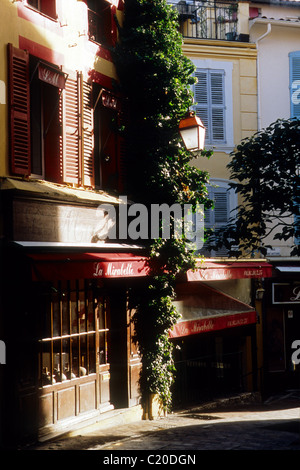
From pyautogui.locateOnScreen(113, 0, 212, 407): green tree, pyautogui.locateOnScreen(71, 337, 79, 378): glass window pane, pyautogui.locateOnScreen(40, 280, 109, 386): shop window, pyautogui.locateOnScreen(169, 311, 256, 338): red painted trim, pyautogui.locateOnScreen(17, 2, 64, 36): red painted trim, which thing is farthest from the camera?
pyautogui.locateOnScreen(169, 311, 256, 338): red painted trim

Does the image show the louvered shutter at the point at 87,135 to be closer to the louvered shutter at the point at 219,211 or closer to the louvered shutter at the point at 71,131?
the louvered shutter at the point at 71,131

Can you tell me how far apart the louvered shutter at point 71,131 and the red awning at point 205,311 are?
3.66m

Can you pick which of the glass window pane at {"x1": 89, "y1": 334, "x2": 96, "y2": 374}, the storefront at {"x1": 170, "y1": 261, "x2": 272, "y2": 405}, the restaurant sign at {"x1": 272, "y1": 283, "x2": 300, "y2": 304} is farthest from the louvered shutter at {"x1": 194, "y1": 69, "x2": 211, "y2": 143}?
the glass window pane at {"x1": 89, "y1": 334, "x2": 96, "y2": 374}

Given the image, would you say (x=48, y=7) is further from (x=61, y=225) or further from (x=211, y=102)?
(x=211, y=102)

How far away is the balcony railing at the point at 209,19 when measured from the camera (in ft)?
63.9

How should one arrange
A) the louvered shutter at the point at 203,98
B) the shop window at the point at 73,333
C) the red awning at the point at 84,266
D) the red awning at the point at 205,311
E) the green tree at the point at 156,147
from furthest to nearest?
the louvered shutter at the point at 203,98
the red awning at the point at 205,311
the green tree at the point at 156,147
the shop window at the point at 73,333
the red awning at the point at 84,266

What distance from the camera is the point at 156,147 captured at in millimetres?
13469

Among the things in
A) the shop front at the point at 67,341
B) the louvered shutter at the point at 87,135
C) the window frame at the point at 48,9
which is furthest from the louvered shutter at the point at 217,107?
the window frame at the point at 48,9

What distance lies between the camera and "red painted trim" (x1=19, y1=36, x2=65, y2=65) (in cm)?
1046

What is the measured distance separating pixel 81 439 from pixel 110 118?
19.6 feet

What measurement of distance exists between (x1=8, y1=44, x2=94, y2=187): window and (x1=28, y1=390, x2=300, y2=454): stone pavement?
404 cm

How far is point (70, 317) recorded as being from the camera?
11.3m

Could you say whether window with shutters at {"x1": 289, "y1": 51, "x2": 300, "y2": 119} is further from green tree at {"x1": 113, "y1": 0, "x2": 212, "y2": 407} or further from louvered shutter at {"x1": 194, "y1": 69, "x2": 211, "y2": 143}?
green tree at {"x1": 113, "y1": 0, "x2": 212, "y2": 407}

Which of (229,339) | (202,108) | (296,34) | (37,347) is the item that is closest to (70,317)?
(37,347)
